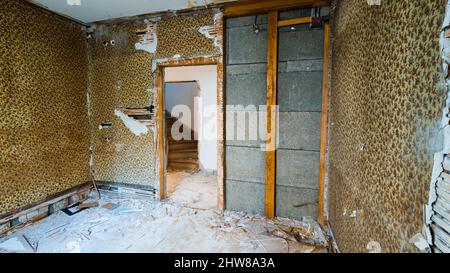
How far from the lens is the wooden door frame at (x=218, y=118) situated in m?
2.93

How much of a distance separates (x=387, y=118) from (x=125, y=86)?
11.1 ft

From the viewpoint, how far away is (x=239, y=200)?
3076 millimetres

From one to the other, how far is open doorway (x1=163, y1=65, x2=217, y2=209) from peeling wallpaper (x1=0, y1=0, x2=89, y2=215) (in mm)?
1383

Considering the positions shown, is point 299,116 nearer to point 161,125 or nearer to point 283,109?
point 283,109

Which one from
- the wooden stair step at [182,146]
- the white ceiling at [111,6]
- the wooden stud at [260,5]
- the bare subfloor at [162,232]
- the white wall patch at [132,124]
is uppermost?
the white ceiling at [111,6]

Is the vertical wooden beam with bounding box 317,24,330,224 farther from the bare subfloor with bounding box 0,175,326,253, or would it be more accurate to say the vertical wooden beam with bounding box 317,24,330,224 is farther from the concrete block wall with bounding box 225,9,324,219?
the bare subfloor with bounding box 0,175,326,253

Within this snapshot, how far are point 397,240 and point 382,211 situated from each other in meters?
0.19

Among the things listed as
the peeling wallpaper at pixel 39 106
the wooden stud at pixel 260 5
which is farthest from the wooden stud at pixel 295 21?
the peeling wallpaper at pixel 39 106

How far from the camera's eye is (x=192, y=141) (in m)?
6.24

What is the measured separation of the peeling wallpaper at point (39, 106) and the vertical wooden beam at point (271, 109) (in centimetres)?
293

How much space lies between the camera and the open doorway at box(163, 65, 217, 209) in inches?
152

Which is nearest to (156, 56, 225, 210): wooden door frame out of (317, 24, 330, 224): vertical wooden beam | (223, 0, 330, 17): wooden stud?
(223, 0, 330, 17): wooden stud

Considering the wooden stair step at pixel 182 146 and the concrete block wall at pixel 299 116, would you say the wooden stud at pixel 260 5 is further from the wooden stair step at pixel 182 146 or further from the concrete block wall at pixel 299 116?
the wooden stair step at pixel 182 146

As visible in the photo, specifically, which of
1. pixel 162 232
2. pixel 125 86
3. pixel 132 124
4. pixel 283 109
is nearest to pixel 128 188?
pixel 132 124
